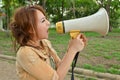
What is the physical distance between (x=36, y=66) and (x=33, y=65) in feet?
0.06

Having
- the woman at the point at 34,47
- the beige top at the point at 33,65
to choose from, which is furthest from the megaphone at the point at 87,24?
the beige top at the point at 33,65

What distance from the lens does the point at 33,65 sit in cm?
157

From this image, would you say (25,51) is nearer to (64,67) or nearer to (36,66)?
(36,66)

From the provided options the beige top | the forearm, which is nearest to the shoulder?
the beige top

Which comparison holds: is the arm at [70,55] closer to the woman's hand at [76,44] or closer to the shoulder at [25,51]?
the woman's hand at [76,44]

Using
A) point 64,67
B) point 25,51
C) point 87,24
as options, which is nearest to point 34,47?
point 25,51

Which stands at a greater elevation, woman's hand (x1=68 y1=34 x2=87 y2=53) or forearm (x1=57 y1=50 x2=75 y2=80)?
woman's hand (x1=68 y1=34 x2=87 y2=53)

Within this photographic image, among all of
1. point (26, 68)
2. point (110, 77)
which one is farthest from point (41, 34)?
point (110, 77)

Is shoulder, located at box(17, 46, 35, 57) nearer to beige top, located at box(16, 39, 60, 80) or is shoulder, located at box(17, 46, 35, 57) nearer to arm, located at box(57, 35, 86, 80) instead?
beige top, located at box(16, 39, 60, 80)

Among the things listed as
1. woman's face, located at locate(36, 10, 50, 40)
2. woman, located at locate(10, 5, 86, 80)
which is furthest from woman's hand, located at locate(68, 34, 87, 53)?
woman's face, located at locate(36, 10, 50, 40)

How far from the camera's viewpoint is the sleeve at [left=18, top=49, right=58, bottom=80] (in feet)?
5.13

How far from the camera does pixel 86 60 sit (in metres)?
6.68

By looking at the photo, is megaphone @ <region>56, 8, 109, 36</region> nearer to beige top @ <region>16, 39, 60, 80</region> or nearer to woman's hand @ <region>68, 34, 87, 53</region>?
woman's hand @ <region>68, 34, 87, 53</region>

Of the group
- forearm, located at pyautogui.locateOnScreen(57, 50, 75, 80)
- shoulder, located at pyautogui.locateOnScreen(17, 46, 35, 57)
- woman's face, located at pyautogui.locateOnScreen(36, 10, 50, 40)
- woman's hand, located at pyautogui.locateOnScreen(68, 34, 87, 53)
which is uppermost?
woman's face, located at pyautogui.locateOnScreen(36, 10, 50, 40)
